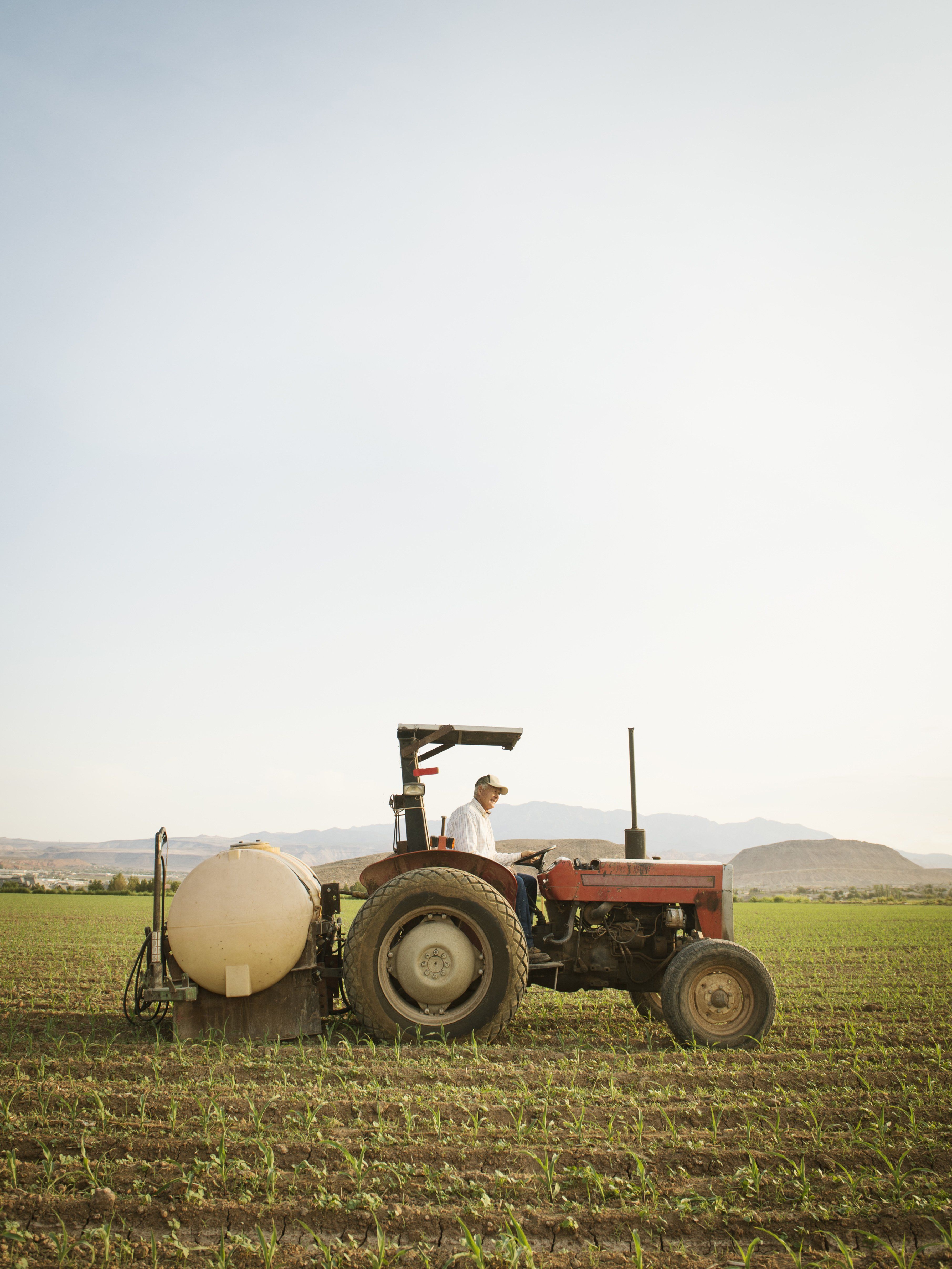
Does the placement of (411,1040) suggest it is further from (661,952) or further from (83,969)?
(83,969)

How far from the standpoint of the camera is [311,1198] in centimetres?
346

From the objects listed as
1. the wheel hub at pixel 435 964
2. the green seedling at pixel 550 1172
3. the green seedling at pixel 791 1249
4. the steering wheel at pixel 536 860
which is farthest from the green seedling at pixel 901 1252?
the steering wheel at pixel 536 860

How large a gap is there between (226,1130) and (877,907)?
4500 centimetres

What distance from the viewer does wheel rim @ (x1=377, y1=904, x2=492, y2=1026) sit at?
592 cm

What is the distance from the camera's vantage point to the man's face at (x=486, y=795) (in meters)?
6.91

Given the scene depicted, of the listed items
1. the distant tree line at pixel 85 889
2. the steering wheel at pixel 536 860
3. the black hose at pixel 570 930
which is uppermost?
the steering wheel at pixel 536 860

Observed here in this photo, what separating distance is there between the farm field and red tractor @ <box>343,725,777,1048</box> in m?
0.29

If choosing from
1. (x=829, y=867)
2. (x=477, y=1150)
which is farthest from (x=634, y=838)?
(x=829, y=867)

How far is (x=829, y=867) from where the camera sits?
157250 millimetres

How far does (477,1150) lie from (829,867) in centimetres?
17146

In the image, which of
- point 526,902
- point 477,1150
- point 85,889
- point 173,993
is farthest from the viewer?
point 85,889

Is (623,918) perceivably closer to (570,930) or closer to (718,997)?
(570,930)

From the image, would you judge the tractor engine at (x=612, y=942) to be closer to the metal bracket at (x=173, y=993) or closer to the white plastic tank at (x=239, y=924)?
the white plastic tank at (x=239, y=924)

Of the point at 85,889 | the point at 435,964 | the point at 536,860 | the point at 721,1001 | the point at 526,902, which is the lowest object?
the point at 85,889
